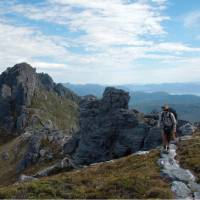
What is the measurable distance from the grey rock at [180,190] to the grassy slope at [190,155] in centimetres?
203

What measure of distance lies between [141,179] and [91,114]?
7628 cm

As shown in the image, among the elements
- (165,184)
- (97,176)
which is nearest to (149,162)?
(97,176)

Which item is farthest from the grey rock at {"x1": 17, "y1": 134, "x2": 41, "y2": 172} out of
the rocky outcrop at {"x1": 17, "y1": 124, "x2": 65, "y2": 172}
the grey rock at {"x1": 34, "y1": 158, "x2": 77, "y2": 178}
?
the grey rock at {"x1": 34, "y1": 158, "x2": 77, "y2": 178}

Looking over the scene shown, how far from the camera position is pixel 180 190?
28.0 meters

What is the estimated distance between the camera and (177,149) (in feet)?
140

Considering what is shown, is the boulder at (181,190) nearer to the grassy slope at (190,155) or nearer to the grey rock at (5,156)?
the grassy slope at (190,155)

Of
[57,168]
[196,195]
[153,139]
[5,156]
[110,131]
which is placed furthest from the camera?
[5,156]

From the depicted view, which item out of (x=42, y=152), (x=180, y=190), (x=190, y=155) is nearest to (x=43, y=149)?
(x=42, y=152)

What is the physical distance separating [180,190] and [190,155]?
10.6 metres

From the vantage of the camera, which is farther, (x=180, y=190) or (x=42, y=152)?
(x=42, y=152)

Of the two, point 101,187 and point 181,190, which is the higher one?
point 181,190

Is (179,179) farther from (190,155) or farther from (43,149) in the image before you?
(43,149)

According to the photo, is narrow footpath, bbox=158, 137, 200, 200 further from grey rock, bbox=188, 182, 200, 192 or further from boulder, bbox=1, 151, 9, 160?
boulder, bbox=1, 151, 9, 160

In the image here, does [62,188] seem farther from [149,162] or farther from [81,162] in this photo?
[81,162]
